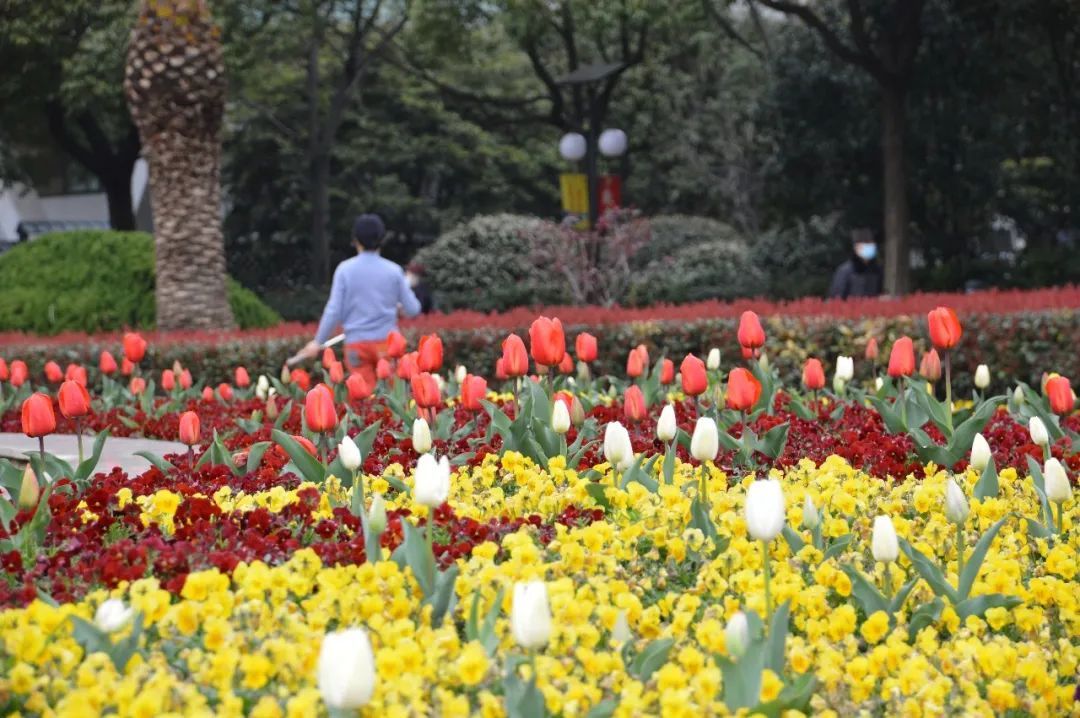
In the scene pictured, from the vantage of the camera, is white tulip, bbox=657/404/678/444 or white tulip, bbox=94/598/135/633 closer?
white tulip, bbox=94/598/135/633

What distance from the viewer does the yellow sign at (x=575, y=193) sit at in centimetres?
2214

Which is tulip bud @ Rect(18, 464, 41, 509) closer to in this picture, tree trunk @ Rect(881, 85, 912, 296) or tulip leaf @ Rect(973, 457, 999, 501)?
tulip leaf @ Rect(973, 457, 999, 501)

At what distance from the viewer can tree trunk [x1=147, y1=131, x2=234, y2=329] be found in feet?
44.8

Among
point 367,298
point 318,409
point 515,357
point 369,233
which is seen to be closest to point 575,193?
point 369,233

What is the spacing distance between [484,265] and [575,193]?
3.07 m

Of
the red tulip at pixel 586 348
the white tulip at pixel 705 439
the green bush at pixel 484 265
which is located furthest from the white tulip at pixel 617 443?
the green bush at pixel 484 265

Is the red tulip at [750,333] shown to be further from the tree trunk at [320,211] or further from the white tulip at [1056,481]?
the tree trunk at [320,211]

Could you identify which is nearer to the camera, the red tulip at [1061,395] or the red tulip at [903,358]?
the red tulip at [1061,395]

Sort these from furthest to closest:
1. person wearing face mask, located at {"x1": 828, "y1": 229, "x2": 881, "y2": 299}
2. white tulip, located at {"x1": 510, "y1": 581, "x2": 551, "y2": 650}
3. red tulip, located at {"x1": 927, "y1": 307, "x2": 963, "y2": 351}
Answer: person wearing face mask, located at {"x1": 828, "y1": 229, "x2": 881, "y2": 299} → red tulip, located at {"x1": 927, "y1": 307, "x2": 963, "y2": 351} → white tulip, located at {"x1": 510, "y1": 581, "x2": 551, "y2": 650}

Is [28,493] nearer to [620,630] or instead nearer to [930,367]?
[620,630]

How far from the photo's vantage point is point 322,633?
10.0 ft

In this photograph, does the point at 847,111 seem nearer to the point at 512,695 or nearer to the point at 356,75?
the point at 356,75

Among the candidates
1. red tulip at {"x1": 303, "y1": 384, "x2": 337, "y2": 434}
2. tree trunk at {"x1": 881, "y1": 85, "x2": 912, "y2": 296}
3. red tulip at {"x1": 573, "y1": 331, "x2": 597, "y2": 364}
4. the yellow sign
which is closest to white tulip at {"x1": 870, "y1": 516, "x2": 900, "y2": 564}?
red tulip at {"x1": 303, "y1": 384, "x2": 337, "y2": 434}

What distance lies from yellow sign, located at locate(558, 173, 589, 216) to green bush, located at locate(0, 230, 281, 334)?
300 inches
